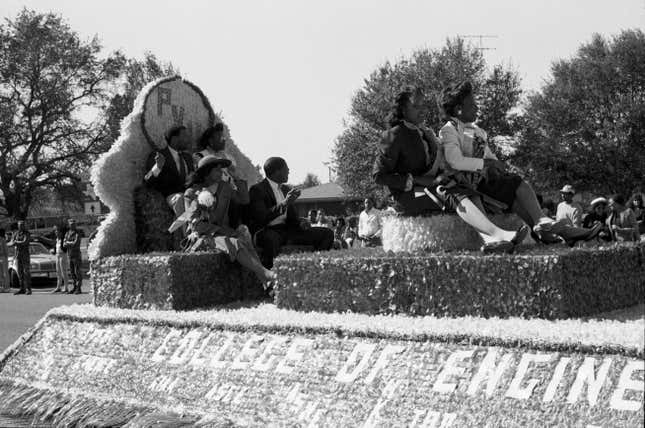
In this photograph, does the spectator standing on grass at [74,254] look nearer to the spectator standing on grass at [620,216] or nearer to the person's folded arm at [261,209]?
the person's folded arm at [261,209]

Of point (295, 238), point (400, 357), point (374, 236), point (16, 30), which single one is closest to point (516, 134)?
point (16, 30)

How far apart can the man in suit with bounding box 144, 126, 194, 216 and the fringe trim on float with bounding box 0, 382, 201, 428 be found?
2088 millimetres

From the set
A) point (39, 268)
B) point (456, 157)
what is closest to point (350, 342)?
point (456, 157)

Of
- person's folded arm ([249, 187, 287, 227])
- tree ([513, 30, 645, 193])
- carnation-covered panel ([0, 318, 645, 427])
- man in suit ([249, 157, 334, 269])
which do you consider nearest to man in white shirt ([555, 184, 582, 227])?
man in suit ([249, 157, 334, 269])

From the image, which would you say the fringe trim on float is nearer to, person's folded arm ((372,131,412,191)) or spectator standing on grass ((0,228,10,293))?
person's folded arm ((372,131,412,191))

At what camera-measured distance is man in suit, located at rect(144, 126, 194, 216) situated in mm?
7797

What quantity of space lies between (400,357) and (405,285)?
30.6 inches

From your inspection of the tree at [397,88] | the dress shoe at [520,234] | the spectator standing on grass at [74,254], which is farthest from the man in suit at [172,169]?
the tree at [397,88]

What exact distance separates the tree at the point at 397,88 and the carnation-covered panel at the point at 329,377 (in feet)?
95.9

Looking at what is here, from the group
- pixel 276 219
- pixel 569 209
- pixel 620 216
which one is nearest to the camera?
pixel 276 219

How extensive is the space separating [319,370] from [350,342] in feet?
0.86

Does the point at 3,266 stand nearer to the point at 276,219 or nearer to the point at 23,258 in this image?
the point at 23,258

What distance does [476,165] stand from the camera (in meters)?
6.04

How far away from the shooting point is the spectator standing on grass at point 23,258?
1886 cm
